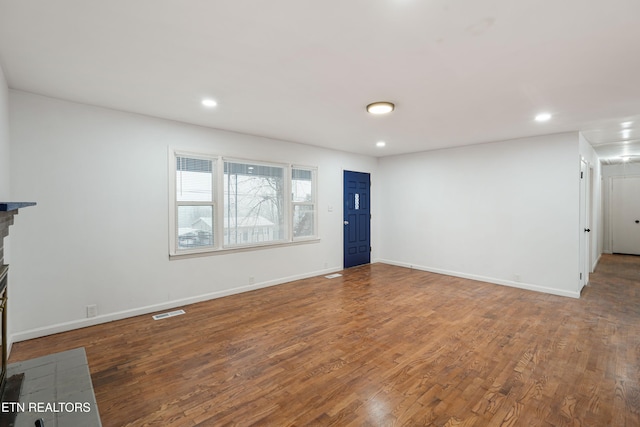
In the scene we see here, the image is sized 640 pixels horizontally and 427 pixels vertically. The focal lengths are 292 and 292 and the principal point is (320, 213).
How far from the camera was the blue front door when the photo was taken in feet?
21.1

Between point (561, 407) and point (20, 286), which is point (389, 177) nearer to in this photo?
point (561, 407)

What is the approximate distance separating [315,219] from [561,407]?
4353 mm

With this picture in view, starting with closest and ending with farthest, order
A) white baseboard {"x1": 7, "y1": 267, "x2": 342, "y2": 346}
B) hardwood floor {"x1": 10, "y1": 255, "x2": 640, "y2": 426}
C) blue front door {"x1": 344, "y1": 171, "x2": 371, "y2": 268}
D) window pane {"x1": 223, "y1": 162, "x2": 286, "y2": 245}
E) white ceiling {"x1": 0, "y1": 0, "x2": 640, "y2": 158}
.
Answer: white ceiling {"x1": 0, "y1": 0, "x2": 640, "y2": 158} → hardwood floor {"x1": 10, "y1": 255, "x2": 640, "y2": 426} → white baseboard {"x1": 7, "y1": 267, "x2": 342, "y2": 346} → window pane {"x1": 223, "y1": 162, "x2": 286, "y2": 245} → blue front door {"x1": 344, "y1": 171, "x2": 371, "y2": 268}

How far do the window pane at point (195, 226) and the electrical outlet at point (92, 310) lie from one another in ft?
3.72

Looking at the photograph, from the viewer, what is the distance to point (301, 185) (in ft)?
18.4

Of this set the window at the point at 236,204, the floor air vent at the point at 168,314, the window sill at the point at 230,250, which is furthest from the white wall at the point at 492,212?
the floor air vent at the point at 168,314

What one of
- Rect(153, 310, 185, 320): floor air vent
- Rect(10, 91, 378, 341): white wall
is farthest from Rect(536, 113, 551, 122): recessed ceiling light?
Rect(153, 310, 185, 320): floor air vent

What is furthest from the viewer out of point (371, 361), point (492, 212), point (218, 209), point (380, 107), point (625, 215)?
point (625, 215)

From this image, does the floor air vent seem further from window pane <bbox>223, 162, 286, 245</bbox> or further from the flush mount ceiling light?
the flush mount ceiling light

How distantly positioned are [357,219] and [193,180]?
146 inches

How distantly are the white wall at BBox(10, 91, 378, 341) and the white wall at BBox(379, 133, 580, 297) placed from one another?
3.94 meters

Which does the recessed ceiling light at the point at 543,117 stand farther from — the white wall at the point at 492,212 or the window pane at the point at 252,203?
the window pane at the point at 252,203

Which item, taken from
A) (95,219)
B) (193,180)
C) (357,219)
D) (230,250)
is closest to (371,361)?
(230,250)

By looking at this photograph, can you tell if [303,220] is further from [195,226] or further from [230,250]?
[195,226]
